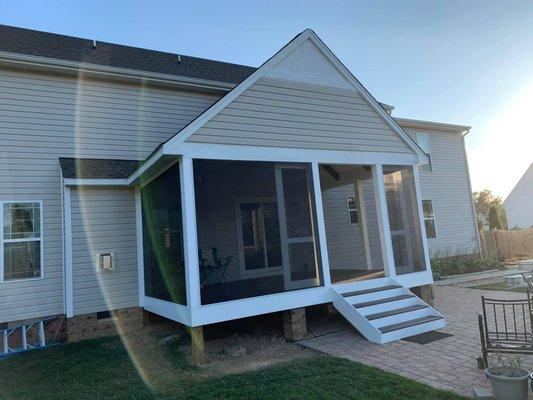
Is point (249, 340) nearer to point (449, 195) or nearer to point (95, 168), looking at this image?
point (95, 168)

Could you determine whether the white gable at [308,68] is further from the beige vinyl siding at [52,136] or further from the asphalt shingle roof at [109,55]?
the beige vinyl siding at [52,136]

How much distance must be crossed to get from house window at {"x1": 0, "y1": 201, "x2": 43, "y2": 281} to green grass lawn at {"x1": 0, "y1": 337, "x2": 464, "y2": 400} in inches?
69.3

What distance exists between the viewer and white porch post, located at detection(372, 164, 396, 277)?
7945 millimetres

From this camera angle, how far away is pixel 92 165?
820 cm

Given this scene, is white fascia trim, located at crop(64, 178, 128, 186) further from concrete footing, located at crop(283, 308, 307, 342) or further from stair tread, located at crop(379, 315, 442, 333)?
stair tread, located at crop(379, 315, 442, 333)

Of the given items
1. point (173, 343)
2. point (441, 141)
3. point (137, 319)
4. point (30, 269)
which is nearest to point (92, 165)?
point (30, 269)

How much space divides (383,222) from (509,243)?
1441 centimetres

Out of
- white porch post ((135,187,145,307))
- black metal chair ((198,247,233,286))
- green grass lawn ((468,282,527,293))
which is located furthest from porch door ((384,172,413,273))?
white porch post ((135,187,145,307))

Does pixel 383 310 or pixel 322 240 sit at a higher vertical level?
pixel 322 240

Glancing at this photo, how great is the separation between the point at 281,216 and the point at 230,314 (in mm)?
1907

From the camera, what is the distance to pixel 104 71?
8688 millimetres

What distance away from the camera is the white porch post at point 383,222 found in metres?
7.95

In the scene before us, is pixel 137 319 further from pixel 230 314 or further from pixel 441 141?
pixel 441 141

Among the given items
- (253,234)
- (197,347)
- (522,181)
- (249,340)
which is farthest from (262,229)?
(522,181)
